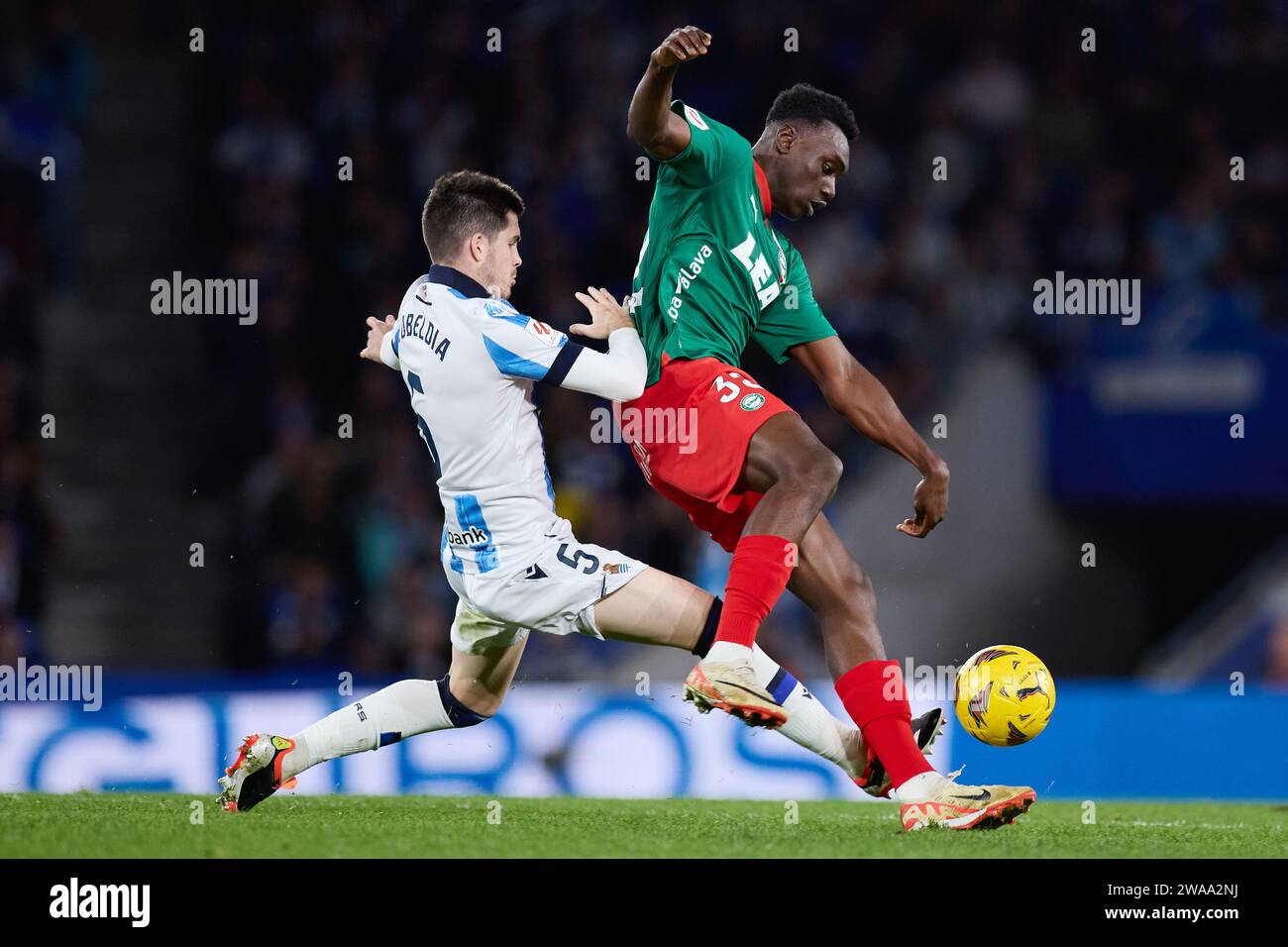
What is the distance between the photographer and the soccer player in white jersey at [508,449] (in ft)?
16.8

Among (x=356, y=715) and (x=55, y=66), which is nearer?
(x=356, y=715)

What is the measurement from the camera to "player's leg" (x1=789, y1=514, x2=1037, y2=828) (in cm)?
515

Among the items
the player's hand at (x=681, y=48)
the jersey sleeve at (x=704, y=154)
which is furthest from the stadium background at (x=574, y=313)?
the player's hand at (x=681, y=48)

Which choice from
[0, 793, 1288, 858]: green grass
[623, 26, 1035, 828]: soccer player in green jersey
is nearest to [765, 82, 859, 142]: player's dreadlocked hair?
[623, 26, 1035, 828]: soccer player in green jersey

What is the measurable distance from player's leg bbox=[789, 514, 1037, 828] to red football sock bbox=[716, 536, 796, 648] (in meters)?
0.35

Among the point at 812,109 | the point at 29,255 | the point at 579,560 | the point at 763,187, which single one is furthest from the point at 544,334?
the point at 29,255

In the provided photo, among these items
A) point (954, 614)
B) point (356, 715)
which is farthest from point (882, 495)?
point (356, 715)

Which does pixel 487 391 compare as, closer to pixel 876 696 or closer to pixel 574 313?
pixel 876 696

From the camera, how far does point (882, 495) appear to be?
11258mm

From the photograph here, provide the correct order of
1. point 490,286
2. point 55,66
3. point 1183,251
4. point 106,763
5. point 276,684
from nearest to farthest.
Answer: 1. point 490,286
2. point 106,763
3. point 276,684
4. point 1183,251
5. point 55,66

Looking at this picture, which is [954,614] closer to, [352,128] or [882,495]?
[882,495]

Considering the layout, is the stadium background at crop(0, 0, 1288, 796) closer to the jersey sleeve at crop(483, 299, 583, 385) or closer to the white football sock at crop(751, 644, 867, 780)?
the white football sock at crop(751, 644, 867, 780)

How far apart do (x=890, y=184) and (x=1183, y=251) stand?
2.11m

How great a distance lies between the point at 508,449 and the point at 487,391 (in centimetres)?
19
